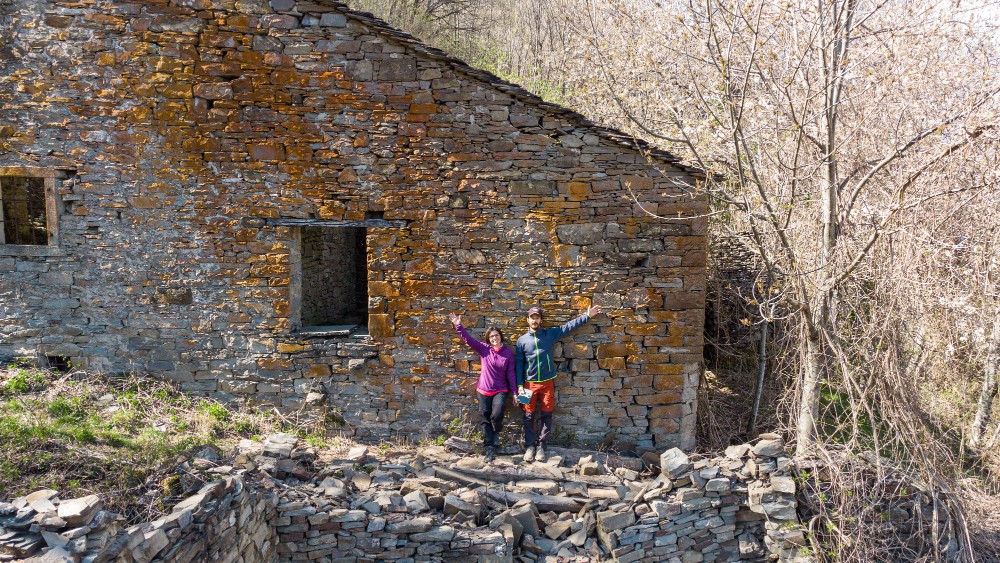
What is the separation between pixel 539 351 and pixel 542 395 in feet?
1.56

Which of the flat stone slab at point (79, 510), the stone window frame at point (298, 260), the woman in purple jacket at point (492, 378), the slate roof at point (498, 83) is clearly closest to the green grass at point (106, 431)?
the flat stone slab at point (79, 510)

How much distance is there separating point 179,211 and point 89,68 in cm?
171

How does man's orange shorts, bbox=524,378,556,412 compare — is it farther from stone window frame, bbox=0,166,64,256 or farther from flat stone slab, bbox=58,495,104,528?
stone window frame, bbox=0,166,64,256

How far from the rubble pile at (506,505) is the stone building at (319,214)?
67 centimetres

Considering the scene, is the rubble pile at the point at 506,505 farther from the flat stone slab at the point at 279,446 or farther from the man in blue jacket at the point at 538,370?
the man in blue jacket at the point at 538,370

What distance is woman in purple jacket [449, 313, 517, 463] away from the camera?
21.6 feet

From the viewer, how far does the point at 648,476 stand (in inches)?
258

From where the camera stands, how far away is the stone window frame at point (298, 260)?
22.0 ft

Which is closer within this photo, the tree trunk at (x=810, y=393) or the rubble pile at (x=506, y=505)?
the rubble pile at (x=506, y=505)

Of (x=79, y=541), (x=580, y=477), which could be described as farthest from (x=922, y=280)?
(x=79, y=541)

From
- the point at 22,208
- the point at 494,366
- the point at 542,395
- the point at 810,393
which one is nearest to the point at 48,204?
the point at 22,208

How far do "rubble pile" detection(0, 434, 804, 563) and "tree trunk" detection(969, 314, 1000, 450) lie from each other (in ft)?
11.7

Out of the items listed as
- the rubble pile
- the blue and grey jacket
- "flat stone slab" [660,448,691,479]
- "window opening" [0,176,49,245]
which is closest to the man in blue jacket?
the blue and grey jacket

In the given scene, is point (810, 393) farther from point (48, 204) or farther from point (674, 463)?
point (48, 204)
